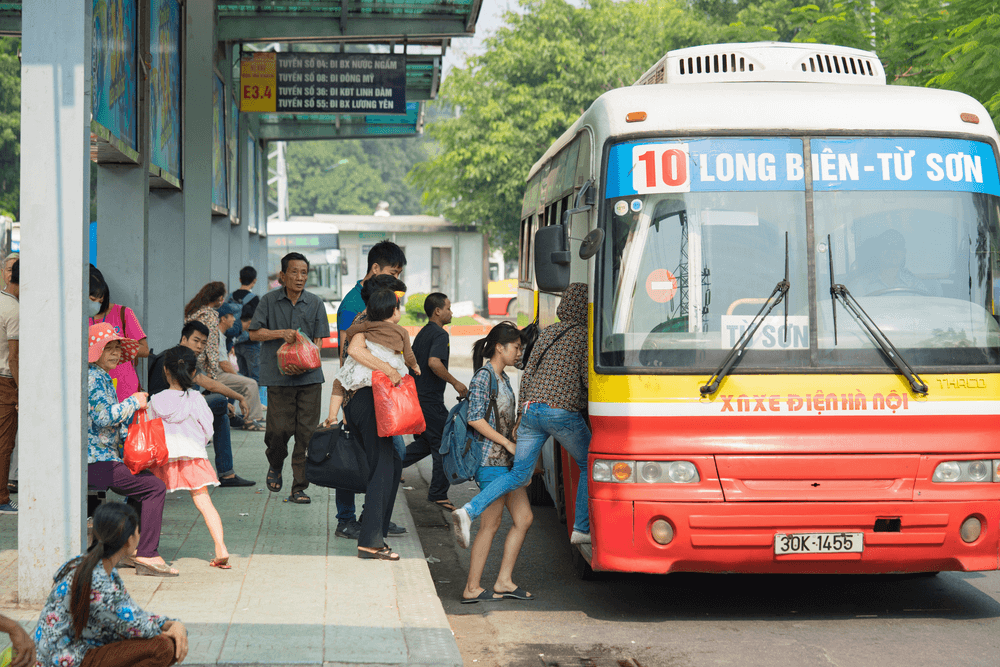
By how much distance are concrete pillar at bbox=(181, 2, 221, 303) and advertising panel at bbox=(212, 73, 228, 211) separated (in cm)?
27

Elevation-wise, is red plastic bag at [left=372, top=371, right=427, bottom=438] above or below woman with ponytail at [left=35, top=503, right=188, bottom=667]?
above

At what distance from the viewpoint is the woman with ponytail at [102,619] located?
369 cm

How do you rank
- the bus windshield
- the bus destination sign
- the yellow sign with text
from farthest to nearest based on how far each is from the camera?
the yellow sign with text < the bus destination sign < the bus windshield

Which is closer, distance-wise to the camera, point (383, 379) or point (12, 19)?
point (383, 379)

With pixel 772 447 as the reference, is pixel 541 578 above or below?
below

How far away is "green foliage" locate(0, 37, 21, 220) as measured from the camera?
3584 centimetres

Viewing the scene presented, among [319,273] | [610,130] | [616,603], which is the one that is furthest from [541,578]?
[319,273]

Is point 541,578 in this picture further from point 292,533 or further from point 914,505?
point 914,505

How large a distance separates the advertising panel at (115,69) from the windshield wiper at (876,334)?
4.46m

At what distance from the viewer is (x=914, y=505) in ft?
18.4

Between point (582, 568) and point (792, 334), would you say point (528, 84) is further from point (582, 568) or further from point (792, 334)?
point (792, 334)

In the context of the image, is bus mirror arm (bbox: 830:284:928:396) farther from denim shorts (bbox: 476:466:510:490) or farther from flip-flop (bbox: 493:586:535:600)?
flip-flop (bbox: 493:586:535:600)

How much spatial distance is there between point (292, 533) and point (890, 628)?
3.86 meters


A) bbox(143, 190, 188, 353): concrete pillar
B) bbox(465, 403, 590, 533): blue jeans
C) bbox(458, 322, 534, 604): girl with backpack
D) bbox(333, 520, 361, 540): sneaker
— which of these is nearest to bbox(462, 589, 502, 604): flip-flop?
bbox(458, 322, 534, 604): girl with backpack
